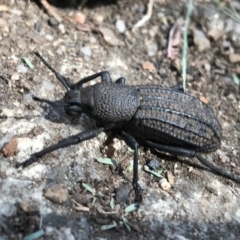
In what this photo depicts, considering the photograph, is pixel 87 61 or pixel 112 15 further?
pixel 112 15

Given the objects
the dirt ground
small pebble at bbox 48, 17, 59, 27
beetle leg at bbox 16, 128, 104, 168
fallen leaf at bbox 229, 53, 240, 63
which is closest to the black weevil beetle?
beetle leg at bbox 16, 128, 104, 168

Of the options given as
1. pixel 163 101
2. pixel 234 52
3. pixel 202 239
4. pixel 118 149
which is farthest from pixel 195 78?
pixel 202 239

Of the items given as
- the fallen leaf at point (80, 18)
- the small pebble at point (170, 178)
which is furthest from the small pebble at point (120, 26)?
the small pebble at point (170, 178)

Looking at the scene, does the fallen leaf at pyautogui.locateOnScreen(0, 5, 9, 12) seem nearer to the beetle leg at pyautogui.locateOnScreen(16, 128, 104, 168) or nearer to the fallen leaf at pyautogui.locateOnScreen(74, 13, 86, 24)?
the fallen leaf at pyautogui.locateOnScreen(74, 13, 86, 24)

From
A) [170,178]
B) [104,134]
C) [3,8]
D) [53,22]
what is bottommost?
[170,178]

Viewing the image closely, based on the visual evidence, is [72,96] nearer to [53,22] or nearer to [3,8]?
[53,22]

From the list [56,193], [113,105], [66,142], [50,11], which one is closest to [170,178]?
[113,105]

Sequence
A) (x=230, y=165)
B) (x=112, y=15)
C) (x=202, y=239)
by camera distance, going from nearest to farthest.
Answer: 1. (x=202, y=239)
2. (x=230, y=165)
3. (x=112, y=15)

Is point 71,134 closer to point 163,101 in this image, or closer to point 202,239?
point 163,101
